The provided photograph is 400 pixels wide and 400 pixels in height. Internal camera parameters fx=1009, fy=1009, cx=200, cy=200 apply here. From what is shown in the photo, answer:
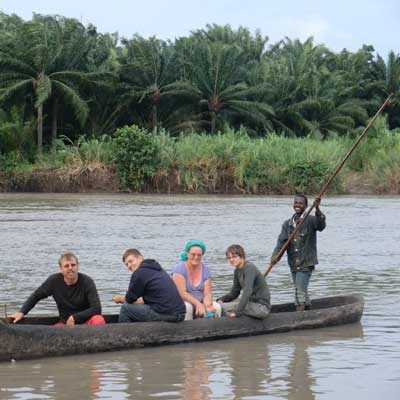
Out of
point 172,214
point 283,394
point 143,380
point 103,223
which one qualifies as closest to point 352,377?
point 283,394

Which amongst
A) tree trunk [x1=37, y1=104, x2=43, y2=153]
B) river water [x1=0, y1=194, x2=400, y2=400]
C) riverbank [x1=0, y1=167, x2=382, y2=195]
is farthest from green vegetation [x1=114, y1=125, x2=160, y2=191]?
river water [x1=0, y1=194, x2=400, y2=400]

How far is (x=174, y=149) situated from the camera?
41.3m

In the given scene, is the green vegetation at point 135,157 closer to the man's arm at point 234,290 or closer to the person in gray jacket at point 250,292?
the man's arm at point 234,290

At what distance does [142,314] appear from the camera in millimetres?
9273

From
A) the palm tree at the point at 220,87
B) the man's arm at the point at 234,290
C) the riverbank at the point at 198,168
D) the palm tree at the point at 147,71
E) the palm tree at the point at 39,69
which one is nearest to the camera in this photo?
the man's arm at the point at 234,290

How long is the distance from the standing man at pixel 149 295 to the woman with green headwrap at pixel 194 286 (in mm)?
244

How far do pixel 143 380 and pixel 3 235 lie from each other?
14004 millimetres

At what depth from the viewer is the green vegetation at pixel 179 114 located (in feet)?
134

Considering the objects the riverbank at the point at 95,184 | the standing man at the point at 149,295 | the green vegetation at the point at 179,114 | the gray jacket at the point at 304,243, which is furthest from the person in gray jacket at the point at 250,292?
the riverbank at the point at 95,184

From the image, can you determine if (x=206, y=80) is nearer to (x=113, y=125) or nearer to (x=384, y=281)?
(x=113, y=125)

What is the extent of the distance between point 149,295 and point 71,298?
71 centimetres

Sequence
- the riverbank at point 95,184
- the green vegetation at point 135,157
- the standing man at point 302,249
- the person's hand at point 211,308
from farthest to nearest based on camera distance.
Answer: the riverbank at point 95,184, the green vegetation at point 135,157, the standing man at point 302,249, the person's hand at point 211,308

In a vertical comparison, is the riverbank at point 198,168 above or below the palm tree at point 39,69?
below

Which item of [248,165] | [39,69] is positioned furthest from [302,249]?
[39,69]
